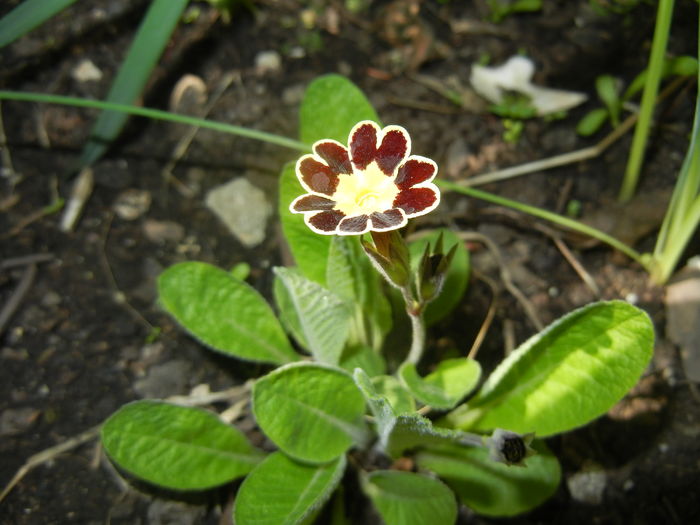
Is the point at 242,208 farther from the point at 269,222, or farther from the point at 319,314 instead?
the point at 319,314

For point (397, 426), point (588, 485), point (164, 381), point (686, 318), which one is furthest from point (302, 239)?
point (686, 318)

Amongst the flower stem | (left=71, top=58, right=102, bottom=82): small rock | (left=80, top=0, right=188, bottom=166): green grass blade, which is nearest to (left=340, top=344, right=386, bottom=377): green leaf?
the flower stem

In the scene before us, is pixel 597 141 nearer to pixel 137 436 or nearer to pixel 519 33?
pixel 519 33

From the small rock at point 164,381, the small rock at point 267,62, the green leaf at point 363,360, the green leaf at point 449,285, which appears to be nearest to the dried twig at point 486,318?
the green leaf at point 449,285

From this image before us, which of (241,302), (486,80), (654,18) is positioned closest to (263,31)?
(486,80)

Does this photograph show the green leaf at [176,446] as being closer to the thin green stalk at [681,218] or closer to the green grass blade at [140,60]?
the green grass blade at [140,60]
